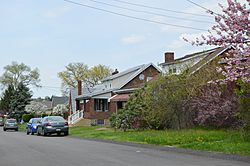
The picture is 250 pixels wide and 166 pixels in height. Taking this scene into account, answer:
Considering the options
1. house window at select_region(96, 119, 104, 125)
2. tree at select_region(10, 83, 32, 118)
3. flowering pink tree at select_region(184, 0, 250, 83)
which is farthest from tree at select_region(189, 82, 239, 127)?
tree at select_region(10, 83, 32, 118)

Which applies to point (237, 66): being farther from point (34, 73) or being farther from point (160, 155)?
point (34, 73)

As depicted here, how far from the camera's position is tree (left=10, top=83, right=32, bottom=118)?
246ft

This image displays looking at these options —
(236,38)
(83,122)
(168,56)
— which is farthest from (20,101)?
(236,38)

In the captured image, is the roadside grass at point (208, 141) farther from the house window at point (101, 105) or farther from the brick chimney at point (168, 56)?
the house window at point (101, 105)

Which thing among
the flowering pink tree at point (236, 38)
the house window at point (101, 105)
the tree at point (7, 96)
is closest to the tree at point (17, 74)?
the tree at point (7, 96)

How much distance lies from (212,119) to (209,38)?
1202 centimetres

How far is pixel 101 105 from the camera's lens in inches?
1988

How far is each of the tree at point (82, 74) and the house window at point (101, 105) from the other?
37.6 m

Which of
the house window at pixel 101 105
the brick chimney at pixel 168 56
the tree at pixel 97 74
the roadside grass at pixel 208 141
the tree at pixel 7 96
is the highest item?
the tree at pixel 97 74

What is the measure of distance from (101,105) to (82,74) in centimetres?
4139

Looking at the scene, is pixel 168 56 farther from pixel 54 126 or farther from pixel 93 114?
pixel 54 126

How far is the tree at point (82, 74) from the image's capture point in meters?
89.1

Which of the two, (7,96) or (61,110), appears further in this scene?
(7,96)

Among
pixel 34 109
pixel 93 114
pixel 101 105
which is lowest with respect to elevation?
pixel 93 114
